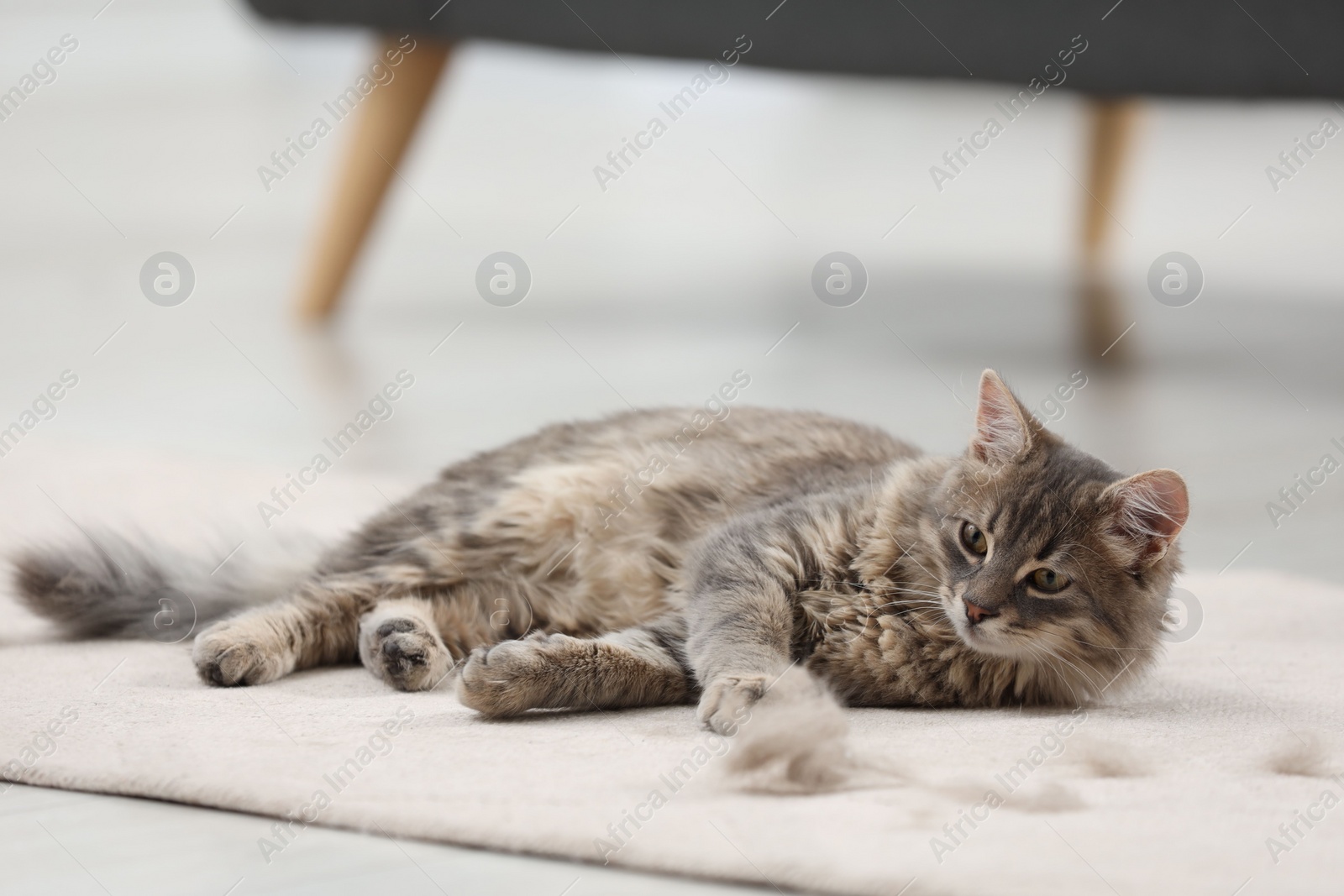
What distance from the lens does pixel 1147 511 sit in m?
1.82

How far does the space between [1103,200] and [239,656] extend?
5574 millimetres

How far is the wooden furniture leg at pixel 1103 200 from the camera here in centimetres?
569

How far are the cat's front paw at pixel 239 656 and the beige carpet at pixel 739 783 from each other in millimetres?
31

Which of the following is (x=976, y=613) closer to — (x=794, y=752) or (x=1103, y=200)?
(x=794, y=752)

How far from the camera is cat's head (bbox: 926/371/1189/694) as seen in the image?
1815 millimetres

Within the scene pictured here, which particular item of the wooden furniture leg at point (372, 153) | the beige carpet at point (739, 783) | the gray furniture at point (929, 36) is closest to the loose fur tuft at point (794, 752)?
the beige carpet at point (739, 783)

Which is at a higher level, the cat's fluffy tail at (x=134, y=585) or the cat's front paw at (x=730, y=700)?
the cat's fluffy tail at (x=134, y=585)

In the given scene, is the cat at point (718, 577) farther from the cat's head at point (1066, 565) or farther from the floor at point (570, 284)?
the floor at point (570, 284)

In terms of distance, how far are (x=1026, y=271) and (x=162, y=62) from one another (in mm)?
7012

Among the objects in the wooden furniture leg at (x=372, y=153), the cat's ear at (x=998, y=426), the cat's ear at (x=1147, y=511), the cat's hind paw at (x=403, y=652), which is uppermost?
A: the wooden furniture leg at (x=372, y=153)

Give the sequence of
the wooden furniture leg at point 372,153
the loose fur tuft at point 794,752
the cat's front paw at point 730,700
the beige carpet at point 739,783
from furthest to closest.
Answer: the wooden furniture leg at point 372,153
the cat's front paw at point 730,700
the loose fur tuft at point 794,752
the beige carpet at point 739,783

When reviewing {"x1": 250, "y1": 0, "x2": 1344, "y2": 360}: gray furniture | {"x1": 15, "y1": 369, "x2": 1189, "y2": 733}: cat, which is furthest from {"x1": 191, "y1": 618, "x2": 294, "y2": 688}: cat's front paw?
{"x1": 250, "y1": 0, "x2": 1344, "y2": 360}: gray furniture

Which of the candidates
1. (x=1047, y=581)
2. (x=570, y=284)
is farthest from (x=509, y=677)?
(x=570, y=284)

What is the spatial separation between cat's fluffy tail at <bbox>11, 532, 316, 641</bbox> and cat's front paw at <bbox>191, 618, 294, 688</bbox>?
21 centimetres
